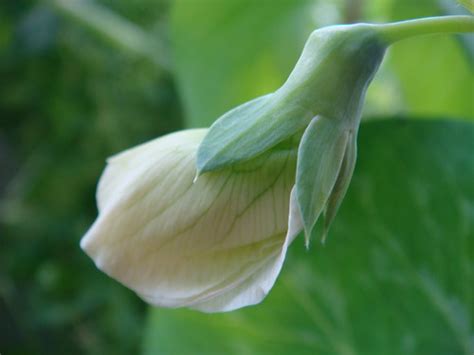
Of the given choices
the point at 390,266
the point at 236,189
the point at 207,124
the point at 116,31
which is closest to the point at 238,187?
the point at 236,189

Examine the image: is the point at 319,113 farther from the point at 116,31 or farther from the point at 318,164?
the point at 116,31

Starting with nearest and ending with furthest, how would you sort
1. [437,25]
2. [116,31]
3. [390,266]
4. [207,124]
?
[437,25] < [390,266] < [207,124] < [116,31]

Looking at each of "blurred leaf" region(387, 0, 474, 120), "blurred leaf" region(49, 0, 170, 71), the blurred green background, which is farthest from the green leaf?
"blurred leaf" region(49, 0, 170, 71)

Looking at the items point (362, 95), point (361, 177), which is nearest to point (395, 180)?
point (361, 177)

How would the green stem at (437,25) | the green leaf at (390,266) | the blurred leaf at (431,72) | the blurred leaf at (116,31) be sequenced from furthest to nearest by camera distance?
1. the blurred leaf at (116,31)
2. the blurred leaf at (431,72)
3. the green leaf at (390,266)
4. the green stem at (437,25)

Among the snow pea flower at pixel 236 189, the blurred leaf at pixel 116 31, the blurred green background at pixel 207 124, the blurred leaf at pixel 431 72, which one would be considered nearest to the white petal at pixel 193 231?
the snow pea flower at pixel 236 189

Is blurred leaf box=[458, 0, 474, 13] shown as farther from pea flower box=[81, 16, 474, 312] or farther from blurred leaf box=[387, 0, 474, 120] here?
blurred leaf box=[387, 0, 474, 120]

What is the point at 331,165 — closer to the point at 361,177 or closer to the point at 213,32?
the point at 361,177

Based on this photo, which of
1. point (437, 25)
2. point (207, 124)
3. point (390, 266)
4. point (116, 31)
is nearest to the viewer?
point (437, 25)

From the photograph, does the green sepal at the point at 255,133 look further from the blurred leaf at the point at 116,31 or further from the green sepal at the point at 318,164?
the blurred leaf at the point at 116,31
